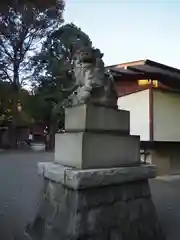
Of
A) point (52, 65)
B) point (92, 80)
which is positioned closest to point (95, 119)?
point (92, 80)

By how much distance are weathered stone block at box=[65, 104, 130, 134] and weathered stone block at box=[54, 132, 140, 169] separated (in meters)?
0.10

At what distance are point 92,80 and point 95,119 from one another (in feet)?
1.78

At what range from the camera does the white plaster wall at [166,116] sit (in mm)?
10065

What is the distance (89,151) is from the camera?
12.4 ft

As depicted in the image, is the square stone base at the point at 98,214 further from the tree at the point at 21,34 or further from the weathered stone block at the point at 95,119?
the tree at the point at 21,34

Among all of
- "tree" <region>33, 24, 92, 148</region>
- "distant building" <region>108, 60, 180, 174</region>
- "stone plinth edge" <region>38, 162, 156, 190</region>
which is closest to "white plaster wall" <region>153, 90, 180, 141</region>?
"distant building" <region>108, 60, 180, 174</region>

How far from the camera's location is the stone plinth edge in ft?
11.5

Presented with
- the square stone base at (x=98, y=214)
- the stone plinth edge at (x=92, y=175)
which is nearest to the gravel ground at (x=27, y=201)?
the square stone base at (x=98, y=214)

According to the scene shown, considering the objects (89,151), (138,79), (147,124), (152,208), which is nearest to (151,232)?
(152,208)

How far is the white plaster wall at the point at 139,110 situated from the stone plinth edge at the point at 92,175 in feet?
19.7

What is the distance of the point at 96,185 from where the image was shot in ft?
11.9

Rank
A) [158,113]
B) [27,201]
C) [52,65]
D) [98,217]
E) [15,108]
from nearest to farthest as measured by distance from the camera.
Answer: [98,217] → [27,201] → [158,113] → [15,108] → [52,65]

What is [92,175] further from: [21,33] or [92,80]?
[21,33]

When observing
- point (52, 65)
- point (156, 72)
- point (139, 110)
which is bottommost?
point (139, 110)
